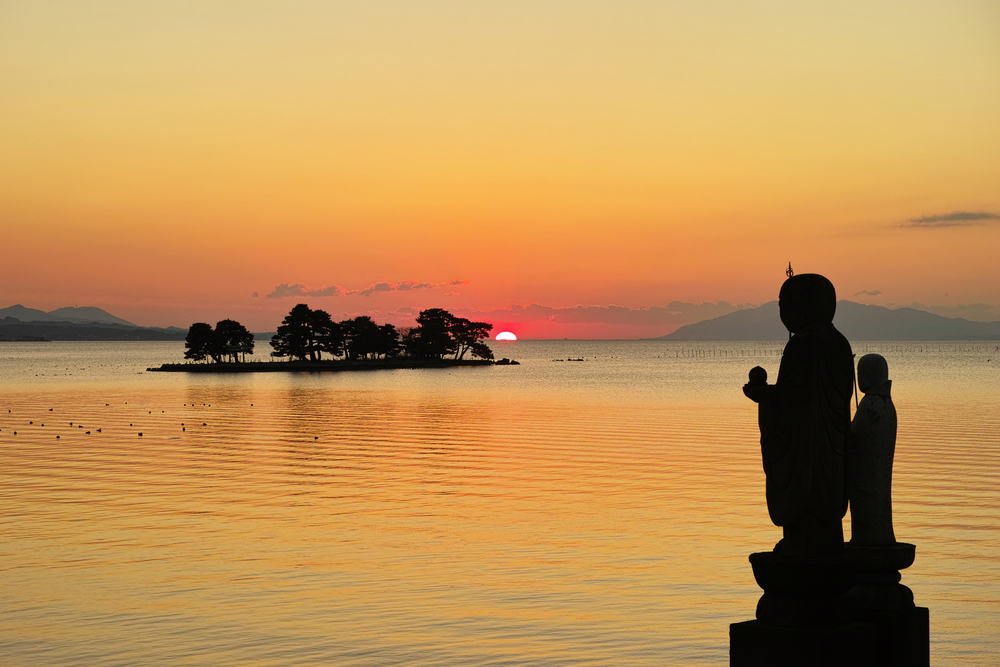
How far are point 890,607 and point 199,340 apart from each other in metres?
144

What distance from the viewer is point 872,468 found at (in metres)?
5.86

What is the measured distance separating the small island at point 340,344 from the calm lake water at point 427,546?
10006 cm

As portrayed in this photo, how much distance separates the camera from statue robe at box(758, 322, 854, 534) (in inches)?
215

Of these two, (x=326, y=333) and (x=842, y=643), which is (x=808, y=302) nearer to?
(x=842, y=643)

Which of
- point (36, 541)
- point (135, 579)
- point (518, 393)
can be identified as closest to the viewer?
point (135, 579)

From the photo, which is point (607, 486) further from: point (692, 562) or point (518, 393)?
point (518, 393)

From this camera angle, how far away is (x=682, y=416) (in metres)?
54.1

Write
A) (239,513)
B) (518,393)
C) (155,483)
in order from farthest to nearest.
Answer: (518,393) < (155,483) < (239,513)

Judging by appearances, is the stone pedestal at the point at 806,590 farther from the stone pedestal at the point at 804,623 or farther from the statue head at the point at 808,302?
the statue head at the point at 808,302

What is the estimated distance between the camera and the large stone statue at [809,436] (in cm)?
548

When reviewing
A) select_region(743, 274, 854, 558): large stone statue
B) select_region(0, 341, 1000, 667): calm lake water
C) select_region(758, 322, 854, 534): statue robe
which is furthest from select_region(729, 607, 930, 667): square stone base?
select_region(0, 341, 1000, 667): calm lake water

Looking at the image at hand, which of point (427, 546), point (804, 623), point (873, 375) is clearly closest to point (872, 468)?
point (873, 375)

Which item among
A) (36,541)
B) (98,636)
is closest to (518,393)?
(36,541)

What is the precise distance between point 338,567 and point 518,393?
68.2m
